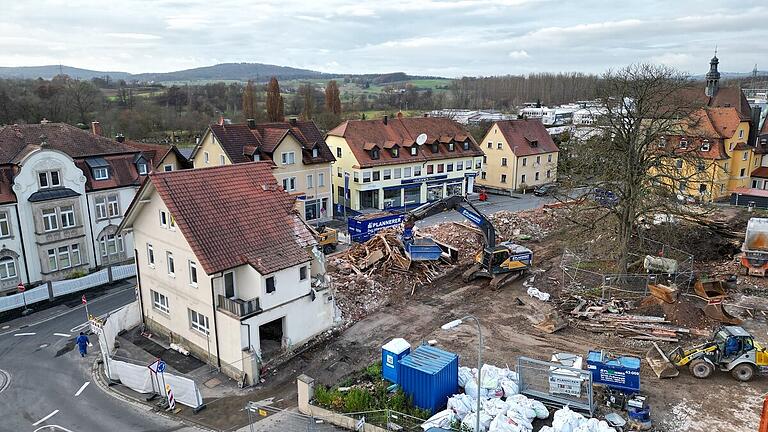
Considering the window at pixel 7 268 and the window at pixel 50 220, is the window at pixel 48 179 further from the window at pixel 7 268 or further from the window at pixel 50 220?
the window at pixel 7 268

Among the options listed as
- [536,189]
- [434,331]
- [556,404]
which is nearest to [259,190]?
[434,331]

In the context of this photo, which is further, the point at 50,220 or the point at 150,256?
the point at 50,220

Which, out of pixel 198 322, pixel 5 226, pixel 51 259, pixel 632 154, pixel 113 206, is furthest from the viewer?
pixel 113 206

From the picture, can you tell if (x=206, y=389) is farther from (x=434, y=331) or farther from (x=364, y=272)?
(x=364, y=272)

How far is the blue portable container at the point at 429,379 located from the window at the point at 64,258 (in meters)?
26.8

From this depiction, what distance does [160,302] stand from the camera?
28.2m

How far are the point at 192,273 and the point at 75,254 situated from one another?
16.9m

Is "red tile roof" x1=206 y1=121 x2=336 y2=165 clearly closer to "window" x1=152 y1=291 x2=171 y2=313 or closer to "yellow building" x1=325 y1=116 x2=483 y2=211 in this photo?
"yellow building" x1=325 y1=116 x2=483 y2=211

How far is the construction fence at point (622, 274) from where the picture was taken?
31391 millimetres

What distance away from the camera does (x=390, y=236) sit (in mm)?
37594

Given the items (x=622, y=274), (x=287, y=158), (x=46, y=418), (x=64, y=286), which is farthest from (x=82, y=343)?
(x=622, y=274)

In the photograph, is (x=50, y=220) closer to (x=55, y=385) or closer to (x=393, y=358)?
(x=55, y=385)

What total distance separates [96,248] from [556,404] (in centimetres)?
3203

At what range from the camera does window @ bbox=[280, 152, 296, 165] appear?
48234mm
